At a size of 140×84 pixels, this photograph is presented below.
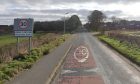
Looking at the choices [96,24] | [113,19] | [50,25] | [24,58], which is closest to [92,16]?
[96,24]

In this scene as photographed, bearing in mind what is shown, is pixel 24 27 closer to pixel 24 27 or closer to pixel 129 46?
pixel 24 27

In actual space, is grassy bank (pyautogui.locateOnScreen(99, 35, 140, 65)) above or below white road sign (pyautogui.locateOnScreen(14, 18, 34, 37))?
below

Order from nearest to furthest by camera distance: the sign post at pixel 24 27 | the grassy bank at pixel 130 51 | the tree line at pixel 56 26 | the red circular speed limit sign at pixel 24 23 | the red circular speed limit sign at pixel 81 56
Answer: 1. the sign post at pixel 24 27
2. the red circular speed limit sign at pixel 24 23
3. the grassy bank at pixel 130 51
4. the red circular speed limit sign at pixel 81 56
5. the tree line at pixel 56 26

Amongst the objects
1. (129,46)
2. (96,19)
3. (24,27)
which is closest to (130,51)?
(129,46)

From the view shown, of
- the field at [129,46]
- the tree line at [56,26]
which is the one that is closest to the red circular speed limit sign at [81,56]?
the field at [129,46]

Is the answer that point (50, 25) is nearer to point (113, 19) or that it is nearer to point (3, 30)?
point (3, 30)

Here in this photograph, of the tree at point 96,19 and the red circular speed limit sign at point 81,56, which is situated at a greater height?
the tree at point 96,19

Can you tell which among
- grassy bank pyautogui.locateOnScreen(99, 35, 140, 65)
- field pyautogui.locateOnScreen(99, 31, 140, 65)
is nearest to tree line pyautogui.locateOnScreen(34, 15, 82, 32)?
field pyautogui.locateOnScreen(99, 31, 140, 65)

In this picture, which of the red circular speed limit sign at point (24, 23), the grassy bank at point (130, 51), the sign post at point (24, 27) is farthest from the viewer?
the grassy bank at point (130, 51)

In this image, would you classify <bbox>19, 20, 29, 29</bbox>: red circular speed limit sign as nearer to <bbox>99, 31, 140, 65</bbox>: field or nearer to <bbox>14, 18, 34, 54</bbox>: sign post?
<bbox>14, 18, 34, 54</bbox>: sign post

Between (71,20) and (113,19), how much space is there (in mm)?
43804

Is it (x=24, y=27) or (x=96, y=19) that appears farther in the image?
(x=96, y=19)

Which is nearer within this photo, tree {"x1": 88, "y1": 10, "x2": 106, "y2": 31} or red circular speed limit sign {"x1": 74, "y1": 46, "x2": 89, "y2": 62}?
red circular speed limit sign {"x1": 74, "y1": 46, "x2": 89, "y2": 62}

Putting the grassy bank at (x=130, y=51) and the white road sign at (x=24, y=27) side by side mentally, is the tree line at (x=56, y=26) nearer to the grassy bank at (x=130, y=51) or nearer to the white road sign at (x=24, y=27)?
the grassy bank at (x=130, y=51)
